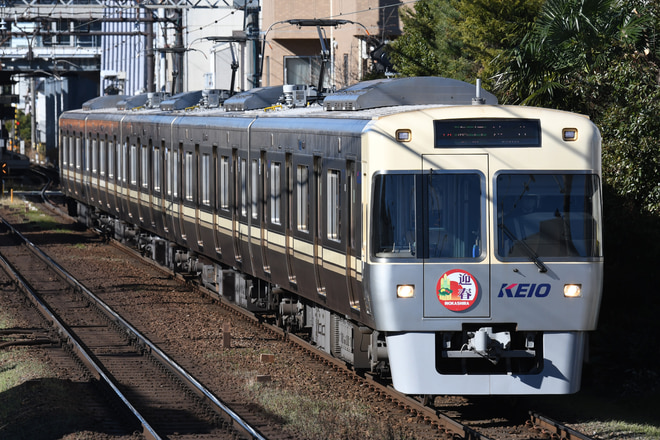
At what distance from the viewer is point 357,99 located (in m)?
12.2

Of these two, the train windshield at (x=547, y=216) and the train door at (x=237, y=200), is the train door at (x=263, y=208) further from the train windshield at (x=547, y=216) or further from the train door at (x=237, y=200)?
the train windshield at (x=547, y=216)

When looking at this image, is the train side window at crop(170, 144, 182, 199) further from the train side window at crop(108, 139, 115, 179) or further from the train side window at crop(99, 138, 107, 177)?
the train side window at crop(99, 138, 107, 177)

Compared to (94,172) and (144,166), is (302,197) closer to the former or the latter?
(144,166)

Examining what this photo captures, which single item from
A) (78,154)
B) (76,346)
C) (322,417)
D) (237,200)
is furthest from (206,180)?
(78,154)

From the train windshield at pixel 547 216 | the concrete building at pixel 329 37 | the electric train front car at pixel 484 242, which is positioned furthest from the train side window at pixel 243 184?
the concrete building at pixel 329 37

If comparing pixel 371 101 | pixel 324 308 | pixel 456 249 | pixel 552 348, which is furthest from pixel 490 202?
pixel 324 308

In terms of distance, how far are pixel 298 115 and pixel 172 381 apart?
3.26m

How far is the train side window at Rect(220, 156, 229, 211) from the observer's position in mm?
16125

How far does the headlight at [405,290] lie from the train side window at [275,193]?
150 inches

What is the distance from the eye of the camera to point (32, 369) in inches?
516

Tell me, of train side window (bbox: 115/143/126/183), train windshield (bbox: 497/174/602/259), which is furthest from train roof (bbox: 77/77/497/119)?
train side window (bbox: 115/143/126/183)

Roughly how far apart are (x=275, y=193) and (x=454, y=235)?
4.13 meters

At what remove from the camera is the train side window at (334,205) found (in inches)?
451

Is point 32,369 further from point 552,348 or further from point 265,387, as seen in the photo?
point 552,348
